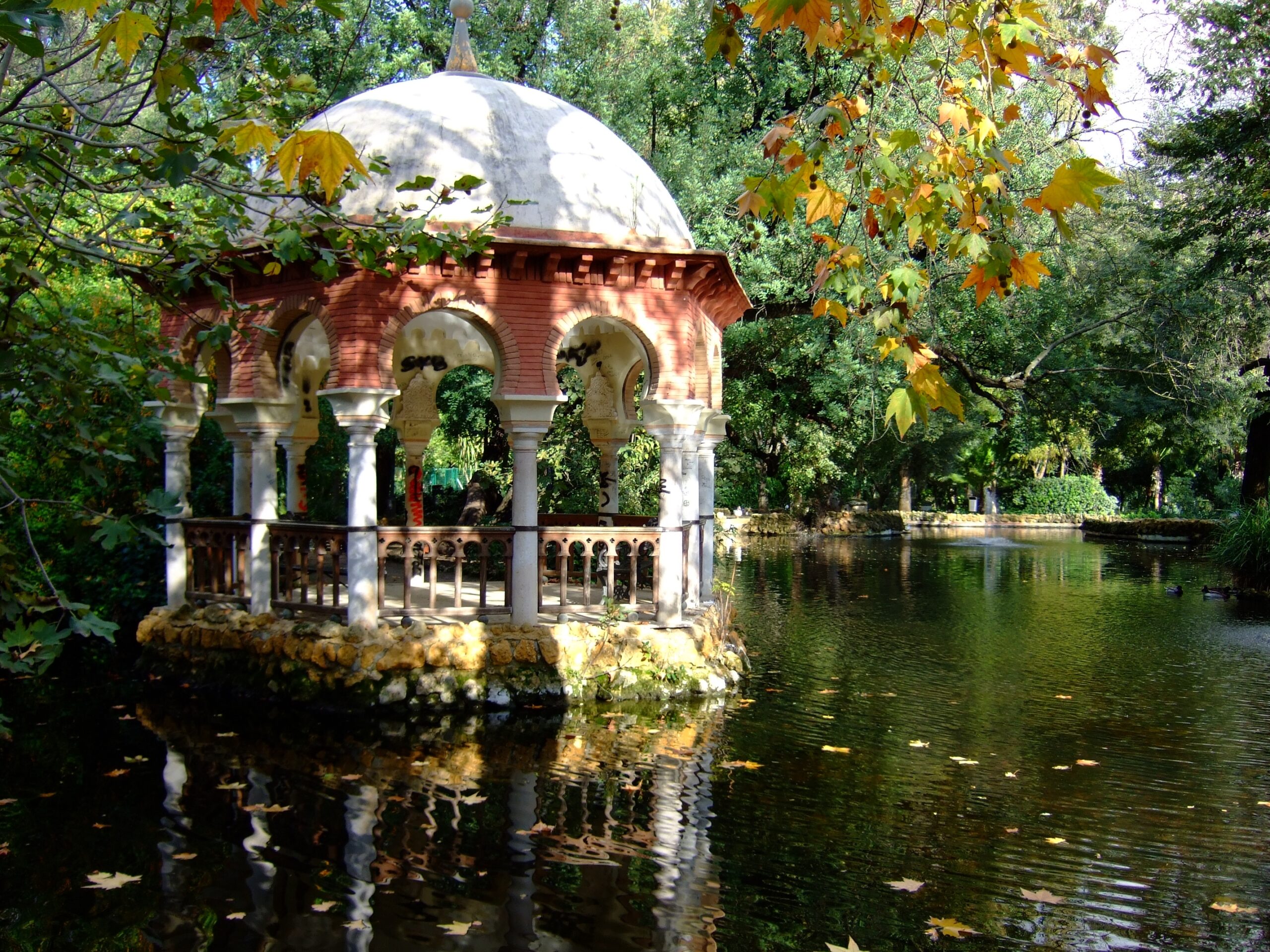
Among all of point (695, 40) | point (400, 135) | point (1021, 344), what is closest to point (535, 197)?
point (400, 135)

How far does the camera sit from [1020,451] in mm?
44906

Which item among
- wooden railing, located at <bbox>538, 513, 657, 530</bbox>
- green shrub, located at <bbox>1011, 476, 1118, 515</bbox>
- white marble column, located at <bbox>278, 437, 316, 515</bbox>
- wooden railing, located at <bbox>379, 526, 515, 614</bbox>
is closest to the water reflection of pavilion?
wooden railing, located at <bbox>379, 526, 515, 614</bbox>

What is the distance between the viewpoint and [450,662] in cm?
998

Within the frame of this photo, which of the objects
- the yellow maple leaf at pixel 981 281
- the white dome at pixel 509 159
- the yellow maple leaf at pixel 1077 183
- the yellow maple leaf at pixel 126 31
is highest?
the white dome at pixel 509 159

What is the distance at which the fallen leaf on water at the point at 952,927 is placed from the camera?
522 cm

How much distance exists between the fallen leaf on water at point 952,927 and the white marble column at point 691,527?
6.39m

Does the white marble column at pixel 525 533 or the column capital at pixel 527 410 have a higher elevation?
the column capital at pixel 527 410

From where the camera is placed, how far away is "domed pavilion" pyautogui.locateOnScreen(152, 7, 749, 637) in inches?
404

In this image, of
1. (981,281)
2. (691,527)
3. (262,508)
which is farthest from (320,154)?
(691,527)

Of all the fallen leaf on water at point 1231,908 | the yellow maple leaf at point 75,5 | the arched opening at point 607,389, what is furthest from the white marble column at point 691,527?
the yellow maple leaf at point 75,5

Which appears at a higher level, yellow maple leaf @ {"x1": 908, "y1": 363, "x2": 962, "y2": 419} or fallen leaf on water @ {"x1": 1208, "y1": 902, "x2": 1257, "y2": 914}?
yellow maple leaf @ {"x1": 908, "y1": 363, "x2": 962, "y2": 419}

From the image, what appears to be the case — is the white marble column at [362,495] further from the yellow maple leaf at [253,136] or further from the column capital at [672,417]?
the yellow maple leaf at [253,136]

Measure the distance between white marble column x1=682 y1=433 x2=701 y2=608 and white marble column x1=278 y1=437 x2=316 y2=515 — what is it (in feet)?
16.3

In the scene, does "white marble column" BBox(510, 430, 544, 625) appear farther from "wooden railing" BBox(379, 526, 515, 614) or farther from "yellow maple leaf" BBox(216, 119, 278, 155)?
"yellow maple leaf" BBox(216, 119, 278, 155)
